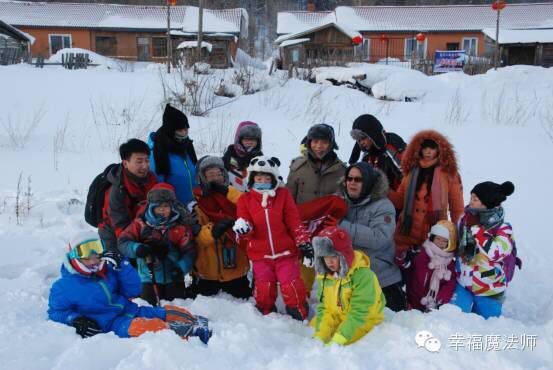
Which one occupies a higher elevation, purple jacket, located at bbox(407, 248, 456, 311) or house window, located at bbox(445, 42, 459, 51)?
house window, located at bbox(445, 42, 459, 51)

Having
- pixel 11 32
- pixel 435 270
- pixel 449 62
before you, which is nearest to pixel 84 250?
pixel 435 270

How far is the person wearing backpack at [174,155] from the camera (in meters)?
4.18

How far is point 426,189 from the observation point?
385cm

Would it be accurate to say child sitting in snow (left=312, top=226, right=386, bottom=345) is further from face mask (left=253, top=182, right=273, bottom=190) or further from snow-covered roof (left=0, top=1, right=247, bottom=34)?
snow-covered roof (left=0, top=1, right=247, bottom=34)

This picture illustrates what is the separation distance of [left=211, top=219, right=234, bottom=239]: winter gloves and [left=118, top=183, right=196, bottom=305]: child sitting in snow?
23 cm

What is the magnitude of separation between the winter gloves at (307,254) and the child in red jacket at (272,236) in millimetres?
124

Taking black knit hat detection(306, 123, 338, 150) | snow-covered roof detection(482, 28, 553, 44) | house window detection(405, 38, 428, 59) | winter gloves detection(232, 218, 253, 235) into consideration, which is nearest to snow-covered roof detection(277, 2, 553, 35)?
house window detection(405, 38, 428, 59)

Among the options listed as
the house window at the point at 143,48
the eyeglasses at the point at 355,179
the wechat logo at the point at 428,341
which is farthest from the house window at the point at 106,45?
the wechat logo at the point at 428,341

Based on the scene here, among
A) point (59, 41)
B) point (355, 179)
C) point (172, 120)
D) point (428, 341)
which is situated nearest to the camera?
point (428, 341)

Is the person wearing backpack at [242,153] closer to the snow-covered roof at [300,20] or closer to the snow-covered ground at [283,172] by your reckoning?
the snow-covered ground at [283,172]

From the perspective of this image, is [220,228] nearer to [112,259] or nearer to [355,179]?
[112,259]

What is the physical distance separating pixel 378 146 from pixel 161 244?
6.68 ft

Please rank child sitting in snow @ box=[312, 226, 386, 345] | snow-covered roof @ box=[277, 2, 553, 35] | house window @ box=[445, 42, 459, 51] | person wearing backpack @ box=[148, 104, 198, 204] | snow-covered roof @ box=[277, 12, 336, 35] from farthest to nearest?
house window @ box=[445, 42, 459, 51] → snow-covered roof @ box=[277, 2, 553, 35] → snow-covered roof @ box=[277, 12, 336, 35] → person wearing backpack @ box=[148, 104, 198, 204] → child sitting in snow @ box=[312, 226, 386, 345]

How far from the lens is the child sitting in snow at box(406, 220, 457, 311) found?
11.7 feet
